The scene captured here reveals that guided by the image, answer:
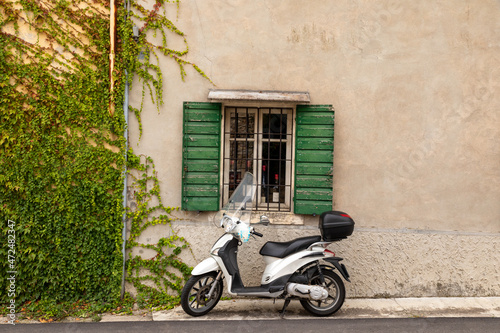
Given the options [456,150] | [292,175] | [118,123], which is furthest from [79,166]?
[456,150]

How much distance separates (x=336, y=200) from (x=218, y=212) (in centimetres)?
161

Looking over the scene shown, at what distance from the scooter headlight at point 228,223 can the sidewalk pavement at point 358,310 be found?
105cm

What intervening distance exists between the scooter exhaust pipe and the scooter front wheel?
0.85 meters

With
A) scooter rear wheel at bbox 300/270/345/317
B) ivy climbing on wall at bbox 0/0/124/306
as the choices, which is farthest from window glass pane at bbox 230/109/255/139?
scooter rear wheel at bbox 300/270/345/317

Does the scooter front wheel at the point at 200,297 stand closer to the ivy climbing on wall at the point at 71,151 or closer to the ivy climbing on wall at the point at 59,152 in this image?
the ivy climbing on wall at the point at 71,151

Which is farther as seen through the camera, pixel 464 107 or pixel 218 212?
pixel 464 107

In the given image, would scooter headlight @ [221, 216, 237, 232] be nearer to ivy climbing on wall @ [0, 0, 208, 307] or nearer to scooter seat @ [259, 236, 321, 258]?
scooter seat @ [259, 236, 321, 258]

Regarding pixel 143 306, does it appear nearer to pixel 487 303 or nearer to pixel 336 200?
pixel 336 200

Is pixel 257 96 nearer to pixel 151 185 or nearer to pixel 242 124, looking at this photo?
pixel 242 124

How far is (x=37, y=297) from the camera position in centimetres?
516

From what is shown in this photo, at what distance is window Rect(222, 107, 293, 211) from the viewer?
563 cm

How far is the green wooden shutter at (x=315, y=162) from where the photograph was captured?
5.38m

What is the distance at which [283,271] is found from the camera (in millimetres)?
4703

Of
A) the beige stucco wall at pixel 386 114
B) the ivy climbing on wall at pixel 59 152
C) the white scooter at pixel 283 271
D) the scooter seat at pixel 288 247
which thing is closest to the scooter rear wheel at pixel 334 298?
the white scooter at pixel 283 271
